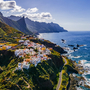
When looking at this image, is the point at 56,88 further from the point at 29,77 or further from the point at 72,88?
the point at 29,77

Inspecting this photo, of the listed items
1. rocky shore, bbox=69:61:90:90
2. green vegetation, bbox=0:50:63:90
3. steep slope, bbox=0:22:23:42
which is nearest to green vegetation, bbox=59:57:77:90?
rocky shore, bbox=69:61:90:90

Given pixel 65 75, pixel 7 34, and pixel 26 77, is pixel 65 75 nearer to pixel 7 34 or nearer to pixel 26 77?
pixel 26 77

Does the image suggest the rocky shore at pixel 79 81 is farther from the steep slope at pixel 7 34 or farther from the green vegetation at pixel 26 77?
→ the steep slope at pixel 7 34

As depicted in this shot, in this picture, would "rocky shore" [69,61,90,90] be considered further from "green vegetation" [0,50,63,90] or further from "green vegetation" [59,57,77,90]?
"green vegetation" [0,50,63,90]

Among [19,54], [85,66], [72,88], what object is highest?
[19,54]

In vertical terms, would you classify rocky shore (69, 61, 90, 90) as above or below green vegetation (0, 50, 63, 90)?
below

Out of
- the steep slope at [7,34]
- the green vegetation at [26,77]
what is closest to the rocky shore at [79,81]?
the green vegetation at [26,77]

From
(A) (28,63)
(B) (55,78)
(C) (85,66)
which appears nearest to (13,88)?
(A) (28,63)

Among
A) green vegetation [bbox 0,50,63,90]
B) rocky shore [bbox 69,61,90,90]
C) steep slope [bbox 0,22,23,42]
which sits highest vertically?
steep slope [bbox 0,22,23,42]

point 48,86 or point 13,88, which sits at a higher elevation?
point 13,88

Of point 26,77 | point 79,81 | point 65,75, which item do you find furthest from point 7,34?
point 79,81

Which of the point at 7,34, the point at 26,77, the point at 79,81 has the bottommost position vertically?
the point at 79,81
